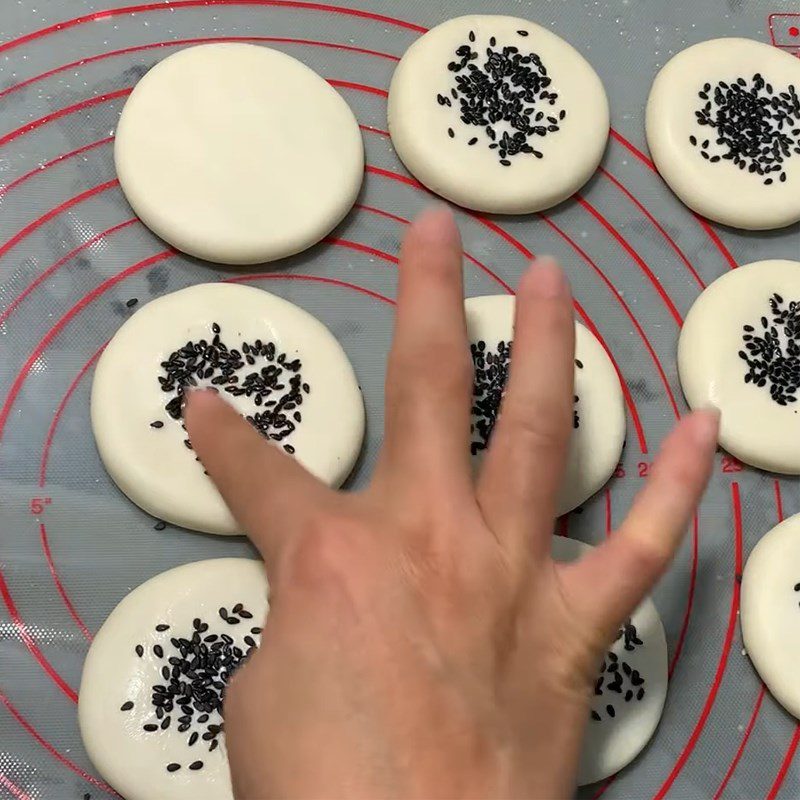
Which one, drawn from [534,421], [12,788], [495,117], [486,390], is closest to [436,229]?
[534,421]

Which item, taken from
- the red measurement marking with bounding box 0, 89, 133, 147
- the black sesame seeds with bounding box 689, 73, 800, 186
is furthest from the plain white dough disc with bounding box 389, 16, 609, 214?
the red measurement marking with bounding box 0, 89, 133, 147

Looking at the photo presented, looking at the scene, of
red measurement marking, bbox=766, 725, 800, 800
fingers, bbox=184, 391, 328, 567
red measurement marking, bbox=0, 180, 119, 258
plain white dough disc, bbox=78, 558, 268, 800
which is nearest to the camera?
fingers, bbox=184, 391, 328, 567

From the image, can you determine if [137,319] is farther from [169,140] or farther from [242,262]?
[169,140]

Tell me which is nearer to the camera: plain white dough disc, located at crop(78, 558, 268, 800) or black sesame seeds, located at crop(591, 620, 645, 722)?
plain white dough disc, located at crop(78, 558, 268, 800)

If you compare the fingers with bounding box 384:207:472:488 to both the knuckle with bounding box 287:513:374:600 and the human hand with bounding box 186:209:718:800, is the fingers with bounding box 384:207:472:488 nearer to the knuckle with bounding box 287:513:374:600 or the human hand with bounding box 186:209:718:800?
the human hand with bounding box 186:209:718:800

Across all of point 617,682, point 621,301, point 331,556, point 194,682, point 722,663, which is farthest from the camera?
point 621,301

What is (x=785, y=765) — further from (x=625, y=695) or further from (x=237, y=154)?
(x=237, y=154)

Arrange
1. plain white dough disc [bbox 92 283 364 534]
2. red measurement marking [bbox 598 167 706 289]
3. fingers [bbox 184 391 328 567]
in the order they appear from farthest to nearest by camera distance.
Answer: red measurement marking [bbox 598 167 706 289] → plain white dough disc [bbox 92 283 364 534] → fingers [bbox 184 391 328 567]

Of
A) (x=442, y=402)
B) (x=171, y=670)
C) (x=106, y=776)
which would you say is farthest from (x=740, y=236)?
(x=106, y=776)
